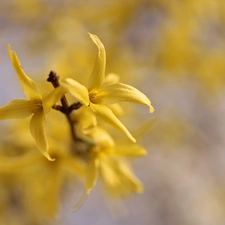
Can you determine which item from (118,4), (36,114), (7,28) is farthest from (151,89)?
(36,114)

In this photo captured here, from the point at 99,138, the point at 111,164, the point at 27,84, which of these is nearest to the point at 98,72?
the point at 27,84

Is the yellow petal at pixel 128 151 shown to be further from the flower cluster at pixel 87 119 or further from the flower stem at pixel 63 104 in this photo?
the flower stem at pixel 63 104

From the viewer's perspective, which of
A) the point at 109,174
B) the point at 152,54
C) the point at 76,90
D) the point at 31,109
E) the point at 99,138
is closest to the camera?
the point at 76,90

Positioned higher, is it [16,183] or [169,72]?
[169,72]

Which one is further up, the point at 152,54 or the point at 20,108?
the point at 20,108

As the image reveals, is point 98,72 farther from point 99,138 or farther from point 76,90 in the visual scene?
point 99,138

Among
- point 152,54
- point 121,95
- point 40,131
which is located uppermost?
point 121,95

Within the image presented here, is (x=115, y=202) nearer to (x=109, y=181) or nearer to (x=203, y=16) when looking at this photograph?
(x=109, y=181)

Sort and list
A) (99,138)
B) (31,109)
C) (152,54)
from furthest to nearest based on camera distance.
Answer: (152,54) < (99,138) < (31,109)
